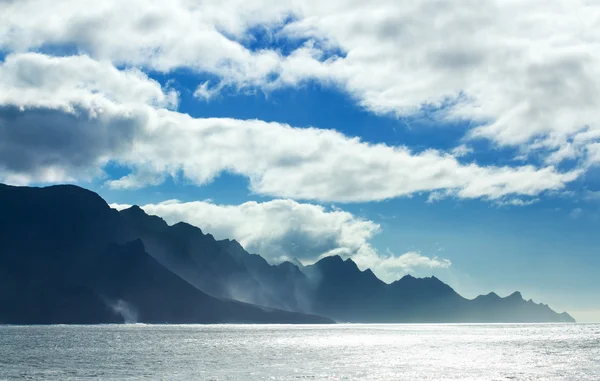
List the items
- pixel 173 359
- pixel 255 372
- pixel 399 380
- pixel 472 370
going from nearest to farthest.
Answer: pixel 399 380
pixel 255 372
pixel 472 370
pixel 173 359

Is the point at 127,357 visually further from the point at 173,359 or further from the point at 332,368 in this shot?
the point at 332,368

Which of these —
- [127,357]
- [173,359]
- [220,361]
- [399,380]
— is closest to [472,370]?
[399,380]

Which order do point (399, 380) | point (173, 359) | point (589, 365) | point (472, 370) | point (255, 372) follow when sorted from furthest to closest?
1. point (173, 359)
2. point (589, 365)
3. point (472, 370)
4. point (255, 372)
5. point (399, 380)

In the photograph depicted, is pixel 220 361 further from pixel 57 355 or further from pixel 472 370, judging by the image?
pixel 472 370

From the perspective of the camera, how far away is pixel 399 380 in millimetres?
98375

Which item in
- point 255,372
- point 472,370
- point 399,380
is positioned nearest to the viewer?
point 399,380

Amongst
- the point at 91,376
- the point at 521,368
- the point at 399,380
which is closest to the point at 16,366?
the point at 91,376

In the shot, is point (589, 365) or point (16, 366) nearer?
point (16, 366)

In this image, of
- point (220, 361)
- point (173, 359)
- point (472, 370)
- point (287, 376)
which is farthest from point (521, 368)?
point (173, 359)

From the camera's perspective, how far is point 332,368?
392ft

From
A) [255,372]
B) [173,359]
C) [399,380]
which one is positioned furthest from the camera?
[173,359]

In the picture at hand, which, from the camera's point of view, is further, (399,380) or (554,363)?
(554,363)

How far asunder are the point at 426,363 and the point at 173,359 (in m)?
54.4

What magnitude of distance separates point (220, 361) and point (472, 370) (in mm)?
51826
